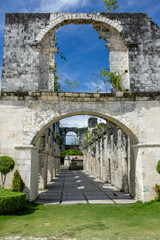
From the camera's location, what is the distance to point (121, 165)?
12758 millimetres

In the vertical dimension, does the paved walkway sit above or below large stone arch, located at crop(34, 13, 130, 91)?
below

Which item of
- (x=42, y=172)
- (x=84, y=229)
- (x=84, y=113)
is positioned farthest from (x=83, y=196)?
(x=84, y=229)

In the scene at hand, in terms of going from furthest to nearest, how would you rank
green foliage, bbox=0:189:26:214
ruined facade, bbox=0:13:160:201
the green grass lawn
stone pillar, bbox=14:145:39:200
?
ruined facade, bbox=0:13:160:201 → stone pillar, bbox=14:145:39:200 → green foliage, bbox=0:189:26:214 → the green grass lawn

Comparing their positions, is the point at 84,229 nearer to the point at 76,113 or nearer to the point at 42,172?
the point at 76,113

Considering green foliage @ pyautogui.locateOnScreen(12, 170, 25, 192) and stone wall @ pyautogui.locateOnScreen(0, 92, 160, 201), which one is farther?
stone wall @ pyautogui.locateOnScreen(0, 92, 160, 201)

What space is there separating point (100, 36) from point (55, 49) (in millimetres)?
2094

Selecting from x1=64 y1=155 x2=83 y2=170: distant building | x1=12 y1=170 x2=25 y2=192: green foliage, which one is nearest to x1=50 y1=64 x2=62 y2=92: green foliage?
x1=12 y1=170 x2=25 y2=192: green foliage

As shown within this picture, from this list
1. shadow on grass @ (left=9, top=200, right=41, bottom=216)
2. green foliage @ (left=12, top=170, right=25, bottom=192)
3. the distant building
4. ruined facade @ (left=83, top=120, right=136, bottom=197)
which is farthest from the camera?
the distant building

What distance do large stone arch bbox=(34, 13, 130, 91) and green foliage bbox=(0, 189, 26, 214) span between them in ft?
14.7

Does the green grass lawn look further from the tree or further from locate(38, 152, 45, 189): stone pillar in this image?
locate(38, 152, 45, 189): stone pillar

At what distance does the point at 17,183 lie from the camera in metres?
7.57

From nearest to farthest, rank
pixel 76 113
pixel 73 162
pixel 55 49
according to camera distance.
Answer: pixel 76 113 → pixel 55 49 → pixel 73 162

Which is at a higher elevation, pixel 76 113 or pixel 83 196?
pixel 76 113

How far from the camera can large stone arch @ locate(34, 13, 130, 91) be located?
9172 millimetres
